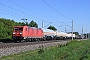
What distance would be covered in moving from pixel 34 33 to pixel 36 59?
42.6 m

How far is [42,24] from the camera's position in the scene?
80125 millimetres

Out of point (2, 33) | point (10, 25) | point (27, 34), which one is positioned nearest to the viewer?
point (27, 34)

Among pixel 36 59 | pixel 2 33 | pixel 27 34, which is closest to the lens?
pixel 36 59

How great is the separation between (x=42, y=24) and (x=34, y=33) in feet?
71.3

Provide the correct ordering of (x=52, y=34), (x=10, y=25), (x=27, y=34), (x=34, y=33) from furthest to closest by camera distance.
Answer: (x=52, y=34), (x=10, y=25), (x=34, y=33), (x=27, y=34)

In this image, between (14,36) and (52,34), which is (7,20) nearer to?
(52,34)

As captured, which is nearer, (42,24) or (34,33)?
(34,33)

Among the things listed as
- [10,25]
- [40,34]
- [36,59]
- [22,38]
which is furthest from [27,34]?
[36,59]

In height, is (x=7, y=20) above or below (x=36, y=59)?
above

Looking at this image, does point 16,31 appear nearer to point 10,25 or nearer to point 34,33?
point 34,33

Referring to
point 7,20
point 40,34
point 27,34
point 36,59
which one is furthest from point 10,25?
point 36,59

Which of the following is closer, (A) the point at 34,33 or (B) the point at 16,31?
(B) the point at 16,31

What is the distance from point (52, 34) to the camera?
3228 inches

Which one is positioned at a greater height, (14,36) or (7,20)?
(7,20)
